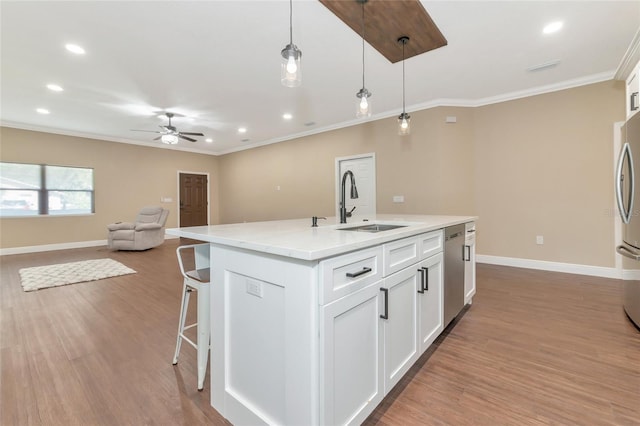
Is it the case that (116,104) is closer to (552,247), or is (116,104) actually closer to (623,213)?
(623,213)

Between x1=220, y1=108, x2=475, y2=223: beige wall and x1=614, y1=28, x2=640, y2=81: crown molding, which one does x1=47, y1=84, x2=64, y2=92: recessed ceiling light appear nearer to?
x1=220, y1=108, x2=475, y2=223: beige wall

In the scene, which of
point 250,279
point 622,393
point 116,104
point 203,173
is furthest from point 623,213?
point 203,173

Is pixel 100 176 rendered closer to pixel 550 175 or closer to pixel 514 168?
pixel 514 168

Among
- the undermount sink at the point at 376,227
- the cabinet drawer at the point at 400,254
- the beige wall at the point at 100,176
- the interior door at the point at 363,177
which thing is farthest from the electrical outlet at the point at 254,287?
the beige wall at the point at 100,176

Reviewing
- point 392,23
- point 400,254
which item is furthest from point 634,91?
point 400,254

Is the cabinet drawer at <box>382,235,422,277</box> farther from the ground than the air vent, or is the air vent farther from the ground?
the air vent

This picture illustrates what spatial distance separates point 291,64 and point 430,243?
4.94 feet

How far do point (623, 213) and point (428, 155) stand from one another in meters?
2.62

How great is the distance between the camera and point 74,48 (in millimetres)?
A: 2934

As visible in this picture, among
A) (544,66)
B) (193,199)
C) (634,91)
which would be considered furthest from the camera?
(193,199)

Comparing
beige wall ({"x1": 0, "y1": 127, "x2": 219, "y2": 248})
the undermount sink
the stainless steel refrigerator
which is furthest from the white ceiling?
the undermount sink

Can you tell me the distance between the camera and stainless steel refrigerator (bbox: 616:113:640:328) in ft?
7.15

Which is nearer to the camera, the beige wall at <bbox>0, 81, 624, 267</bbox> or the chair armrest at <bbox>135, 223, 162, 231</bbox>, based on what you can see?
the beige wall at <bbox>0, 81, 624, 267</bbox>

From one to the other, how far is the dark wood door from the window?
212 cm
